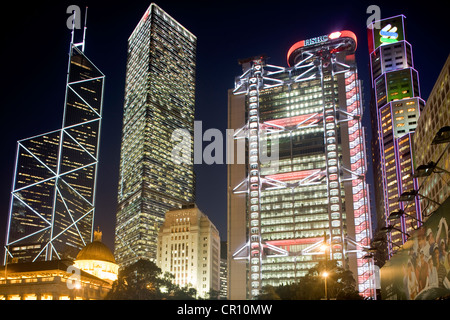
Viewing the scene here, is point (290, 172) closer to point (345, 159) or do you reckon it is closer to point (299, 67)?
point (345, 159)

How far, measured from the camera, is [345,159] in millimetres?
165875

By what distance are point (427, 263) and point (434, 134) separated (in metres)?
78.2

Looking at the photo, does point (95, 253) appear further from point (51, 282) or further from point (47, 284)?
point (51, 282)

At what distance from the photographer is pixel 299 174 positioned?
6742 inches

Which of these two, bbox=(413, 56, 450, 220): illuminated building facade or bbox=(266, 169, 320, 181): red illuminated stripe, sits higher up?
bbox=(266, 169, 320, 181): red illuminated stripe

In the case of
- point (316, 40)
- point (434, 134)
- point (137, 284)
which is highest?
point (316, 40)

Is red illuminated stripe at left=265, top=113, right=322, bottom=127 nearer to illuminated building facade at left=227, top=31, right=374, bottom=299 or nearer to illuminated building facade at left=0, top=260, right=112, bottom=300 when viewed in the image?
Result: illuminated building facade at left=227, top=31, right=374, bottom=299

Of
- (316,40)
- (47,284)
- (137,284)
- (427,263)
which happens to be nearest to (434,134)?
(137,284)

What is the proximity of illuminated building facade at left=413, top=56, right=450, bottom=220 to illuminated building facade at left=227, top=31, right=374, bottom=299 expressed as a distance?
42806 mm

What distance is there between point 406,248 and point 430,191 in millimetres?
73647

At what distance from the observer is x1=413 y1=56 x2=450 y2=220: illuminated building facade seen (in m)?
89.9

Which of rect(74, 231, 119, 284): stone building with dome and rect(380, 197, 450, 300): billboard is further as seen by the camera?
rect(74, 231, 119, 284): stone building with dome

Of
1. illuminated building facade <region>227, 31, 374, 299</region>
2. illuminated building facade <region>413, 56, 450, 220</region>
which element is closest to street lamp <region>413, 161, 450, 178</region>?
illuminated building facade <region>413, 56, 450, 220</region>

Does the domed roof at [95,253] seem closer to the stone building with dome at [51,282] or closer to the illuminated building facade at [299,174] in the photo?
the stone building with dome at [51,282]
